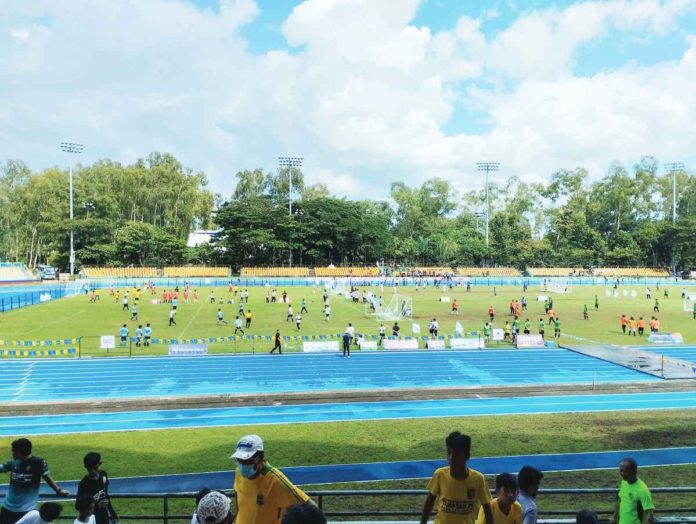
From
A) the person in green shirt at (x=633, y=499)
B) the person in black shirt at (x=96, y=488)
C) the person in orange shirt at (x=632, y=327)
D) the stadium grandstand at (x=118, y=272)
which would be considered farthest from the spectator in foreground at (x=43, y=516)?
the stadium grandstand at (x=118, y=272)

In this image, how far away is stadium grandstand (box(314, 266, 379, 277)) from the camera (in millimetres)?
87438

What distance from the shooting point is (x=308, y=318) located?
128ft

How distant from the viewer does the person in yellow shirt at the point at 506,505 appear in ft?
14.3

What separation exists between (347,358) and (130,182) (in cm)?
7859

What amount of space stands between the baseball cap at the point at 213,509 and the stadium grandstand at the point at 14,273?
8206cm

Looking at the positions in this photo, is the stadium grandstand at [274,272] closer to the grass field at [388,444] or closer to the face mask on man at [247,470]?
the grass field at [388,444]

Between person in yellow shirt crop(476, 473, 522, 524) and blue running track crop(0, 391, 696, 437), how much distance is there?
1254 cm

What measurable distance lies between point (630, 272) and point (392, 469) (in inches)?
3741

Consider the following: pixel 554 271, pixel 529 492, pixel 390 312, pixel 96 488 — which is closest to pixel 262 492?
pixel 529 492

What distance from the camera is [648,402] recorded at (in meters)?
18.8

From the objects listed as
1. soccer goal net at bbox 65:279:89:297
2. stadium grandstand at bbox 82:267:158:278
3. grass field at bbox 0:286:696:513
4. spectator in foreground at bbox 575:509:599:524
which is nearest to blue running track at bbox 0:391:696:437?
grass field at bbox 0:286:696:513

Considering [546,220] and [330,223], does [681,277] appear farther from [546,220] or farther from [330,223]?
[330,223]

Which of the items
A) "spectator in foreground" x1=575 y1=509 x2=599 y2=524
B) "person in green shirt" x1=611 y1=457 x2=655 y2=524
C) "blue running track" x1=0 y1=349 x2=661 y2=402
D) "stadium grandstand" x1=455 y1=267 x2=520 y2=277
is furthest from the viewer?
"stadium grandstand" x1=455 y1=267 x2=520 y2=277

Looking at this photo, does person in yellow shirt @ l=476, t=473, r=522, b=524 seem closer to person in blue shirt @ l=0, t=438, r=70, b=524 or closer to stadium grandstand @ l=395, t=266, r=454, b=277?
person in blue shirt @ l=0, t=438, r=70, b=524
